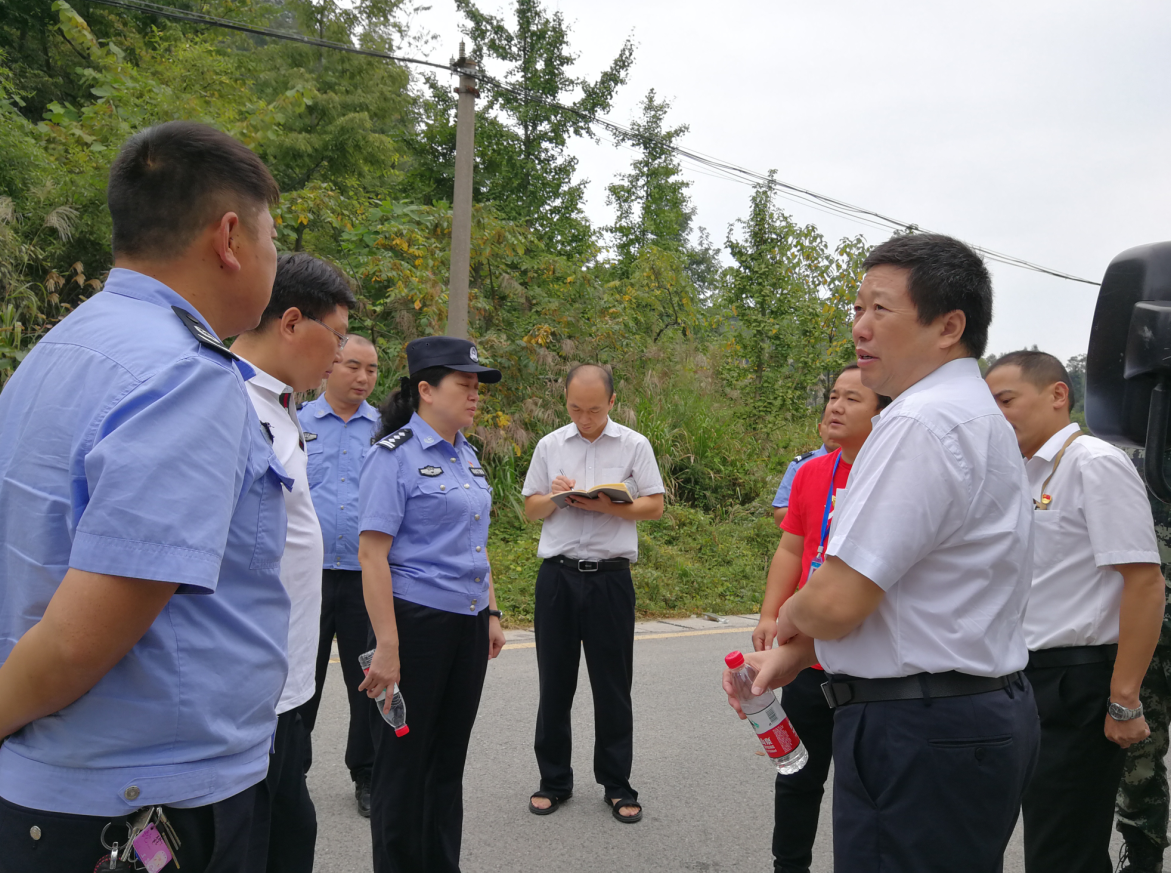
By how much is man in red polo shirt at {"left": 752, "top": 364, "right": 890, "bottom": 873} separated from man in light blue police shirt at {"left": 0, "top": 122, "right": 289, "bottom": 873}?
220 cm

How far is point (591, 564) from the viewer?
4.38 meters

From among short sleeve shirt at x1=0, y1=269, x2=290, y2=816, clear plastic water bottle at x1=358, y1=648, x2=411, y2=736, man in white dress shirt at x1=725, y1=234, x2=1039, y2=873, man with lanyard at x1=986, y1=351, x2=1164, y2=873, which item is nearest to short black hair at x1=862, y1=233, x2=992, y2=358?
man in white dress shirt at x1=725, y1=234, x2=1039, y2=873

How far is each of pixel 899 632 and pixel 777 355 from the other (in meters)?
13.3

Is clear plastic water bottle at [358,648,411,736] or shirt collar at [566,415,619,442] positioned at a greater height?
shirt collar at [566,415,619,442]

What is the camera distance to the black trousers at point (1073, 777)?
2.75m

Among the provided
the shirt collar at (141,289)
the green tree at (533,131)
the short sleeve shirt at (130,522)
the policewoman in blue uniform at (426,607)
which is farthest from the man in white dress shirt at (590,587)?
the green tree at (533,131)

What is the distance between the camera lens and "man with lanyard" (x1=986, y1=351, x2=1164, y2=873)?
2746 millimetres

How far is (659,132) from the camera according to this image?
24734 mm

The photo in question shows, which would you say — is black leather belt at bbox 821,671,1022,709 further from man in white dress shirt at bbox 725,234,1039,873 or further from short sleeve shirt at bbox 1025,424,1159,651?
short sleeve shirt at bbox 1025,424,1159,651

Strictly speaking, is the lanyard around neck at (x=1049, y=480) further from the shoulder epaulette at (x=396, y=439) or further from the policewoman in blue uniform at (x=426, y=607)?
the shoulder epaulette at (x=396, y=439)

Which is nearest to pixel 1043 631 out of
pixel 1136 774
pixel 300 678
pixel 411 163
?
pixel 1136 774

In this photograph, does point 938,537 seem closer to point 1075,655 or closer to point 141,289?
point 1075,655

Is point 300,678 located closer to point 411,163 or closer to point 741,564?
point 741,564

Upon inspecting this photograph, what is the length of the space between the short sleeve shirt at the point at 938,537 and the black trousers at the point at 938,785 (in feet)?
0.33
